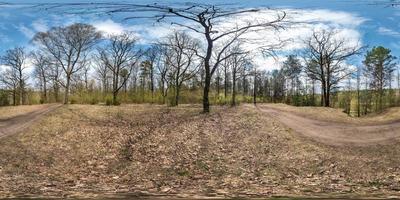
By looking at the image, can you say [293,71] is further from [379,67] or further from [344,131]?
[344,131]

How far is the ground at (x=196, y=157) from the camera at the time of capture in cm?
1238

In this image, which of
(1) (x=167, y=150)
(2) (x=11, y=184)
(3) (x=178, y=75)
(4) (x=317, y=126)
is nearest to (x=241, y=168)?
(1) (x=167, y=150)

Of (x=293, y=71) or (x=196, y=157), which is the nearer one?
(x=196, y=157)

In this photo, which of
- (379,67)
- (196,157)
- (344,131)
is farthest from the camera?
(379,67)

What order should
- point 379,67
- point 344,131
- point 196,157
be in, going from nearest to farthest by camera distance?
point 196,157
point 344,131
point 379,67

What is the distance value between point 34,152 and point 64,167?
240cm

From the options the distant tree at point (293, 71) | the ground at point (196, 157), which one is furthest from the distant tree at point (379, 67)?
the ground at point (196, 157)

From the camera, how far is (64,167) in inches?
652

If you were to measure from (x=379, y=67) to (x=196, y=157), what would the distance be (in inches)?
1356

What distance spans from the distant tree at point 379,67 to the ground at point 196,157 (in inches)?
868

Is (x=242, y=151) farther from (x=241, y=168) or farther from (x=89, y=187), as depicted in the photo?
(x=89, y=187)

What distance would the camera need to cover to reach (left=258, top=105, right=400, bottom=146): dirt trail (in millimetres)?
20266

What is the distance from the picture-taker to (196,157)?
17641mm

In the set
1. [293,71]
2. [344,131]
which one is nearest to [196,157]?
[344,131]
